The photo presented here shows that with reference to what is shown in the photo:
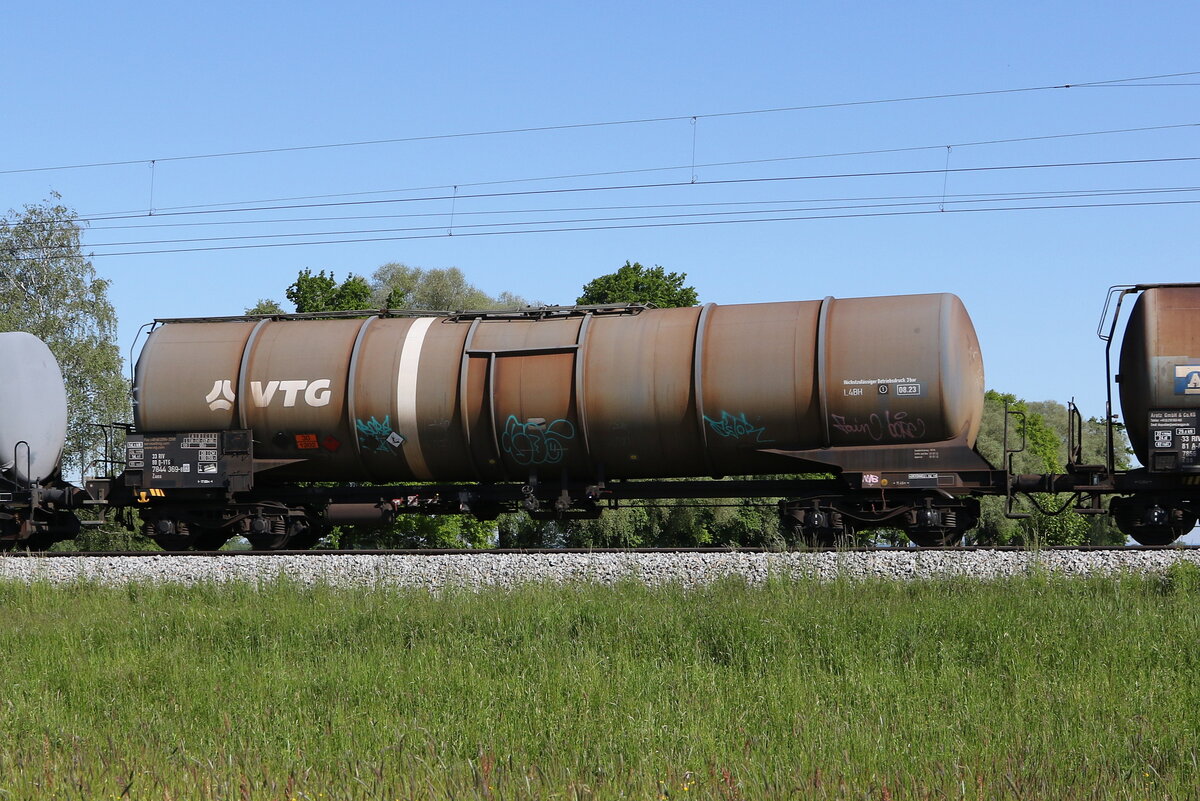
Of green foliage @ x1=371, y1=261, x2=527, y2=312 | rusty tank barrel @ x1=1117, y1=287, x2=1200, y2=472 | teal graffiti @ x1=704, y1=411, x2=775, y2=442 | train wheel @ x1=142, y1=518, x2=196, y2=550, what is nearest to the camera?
rusty tank barrel @ x1=1117, y1=287, x2=1200, y2=472

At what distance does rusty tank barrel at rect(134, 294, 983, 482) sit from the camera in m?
14.3

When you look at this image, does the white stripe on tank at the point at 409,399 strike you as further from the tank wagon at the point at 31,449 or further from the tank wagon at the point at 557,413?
the tank wagon at the point at 31,449

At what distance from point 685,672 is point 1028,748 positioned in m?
2.90

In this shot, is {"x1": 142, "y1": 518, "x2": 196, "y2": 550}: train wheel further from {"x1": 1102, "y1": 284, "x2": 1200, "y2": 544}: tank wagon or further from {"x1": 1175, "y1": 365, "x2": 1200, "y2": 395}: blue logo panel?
{"x1": 1175, "y1": 365, "x2": 1200, "y2": 395}: blue logo panel

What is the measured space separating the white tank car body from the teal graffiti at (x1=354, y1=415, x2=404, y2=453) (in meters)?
6.27

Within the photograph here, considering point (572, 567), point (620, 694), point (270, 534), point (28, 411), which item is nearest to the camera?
point (620, 694)

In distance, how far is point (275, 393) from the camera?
16.2 m

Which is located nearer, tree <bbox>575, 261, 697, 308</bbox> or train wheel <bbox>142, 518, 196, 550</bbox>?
train wheel <bbox>142, 518, 196, 550</bbox>

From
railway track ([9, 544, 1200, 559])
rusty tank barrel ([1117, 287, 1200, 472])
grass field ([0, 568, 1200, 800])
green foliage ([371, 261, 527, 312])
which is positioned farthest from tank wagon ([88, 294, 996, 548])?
green foliage ([371, 261, 527, 312])

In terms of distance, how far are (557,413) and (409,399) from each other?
223cm

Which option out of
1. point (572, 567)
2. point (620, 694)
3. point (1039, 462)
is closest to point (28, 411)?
point (572, 567)

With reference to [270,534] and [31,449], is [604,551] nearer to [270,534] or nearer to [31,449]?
[270,534]

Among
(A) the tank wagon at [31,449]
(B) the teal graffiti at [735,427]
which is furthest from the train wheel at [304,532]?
(B) the teal graffiti at [735,427]

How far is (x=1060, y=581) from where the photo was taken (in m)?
11.6
